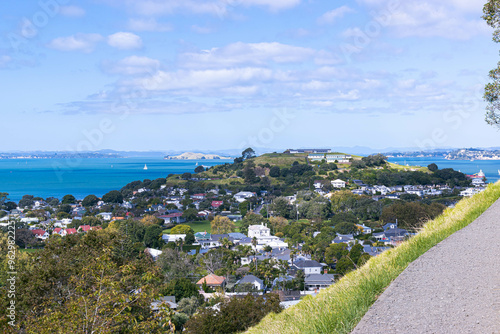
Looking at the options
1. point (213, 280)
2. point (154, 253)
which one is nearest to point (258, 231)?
point (154, 253)

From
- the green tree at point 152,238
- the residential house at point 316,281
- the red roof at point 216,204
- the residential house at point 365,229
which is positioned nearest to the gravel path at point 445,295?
the residential house at point 316,281

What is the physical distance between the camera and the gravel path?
3.53 metres

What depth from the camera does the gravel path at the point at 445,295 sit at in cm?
353

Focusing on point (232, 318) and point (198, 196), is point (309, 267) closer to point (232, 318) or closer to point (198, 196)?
point (232, 318)

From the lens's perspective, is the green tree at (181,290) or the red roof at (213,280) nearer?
the green tree at (181,290)

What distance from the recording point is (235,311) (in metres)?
13.2

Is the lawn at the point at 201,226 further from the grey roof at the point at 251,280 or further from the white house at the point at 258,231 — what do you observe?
the grey roof at the point at 251,280

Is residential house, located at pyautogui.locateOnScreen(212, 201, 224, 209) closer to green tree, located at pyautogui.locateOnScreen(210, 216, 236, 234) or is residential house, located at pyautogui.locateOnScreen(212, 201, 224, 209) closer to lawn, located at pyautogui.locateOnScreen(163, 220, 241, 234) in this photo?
lawn, located at pyautogui.locateOnScreen(163, 220, 241, 234)

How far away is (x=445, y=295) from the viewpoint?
409cm

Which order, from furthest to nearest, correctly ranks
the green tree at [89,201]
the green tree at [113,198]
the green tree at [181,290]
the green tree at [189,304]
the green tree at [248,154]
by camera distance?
the green tree at [248,154]
the green tree at [113,198]
the green tree at [89,201]
the green tree at [181,290]
the green tree at [189,304]

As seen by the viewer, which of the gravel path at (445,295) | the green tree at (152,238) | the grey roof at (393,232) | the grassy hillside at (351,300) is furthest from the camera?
the green tree at (152,238)

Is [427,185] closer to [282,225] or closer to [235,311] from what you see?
[282,225]

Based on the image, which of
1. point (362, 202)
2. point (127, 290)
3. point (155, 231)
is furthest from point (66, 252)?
point (362, 202)

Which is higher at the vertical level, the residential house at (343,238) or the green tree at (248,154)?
the green tree at (248,154)
